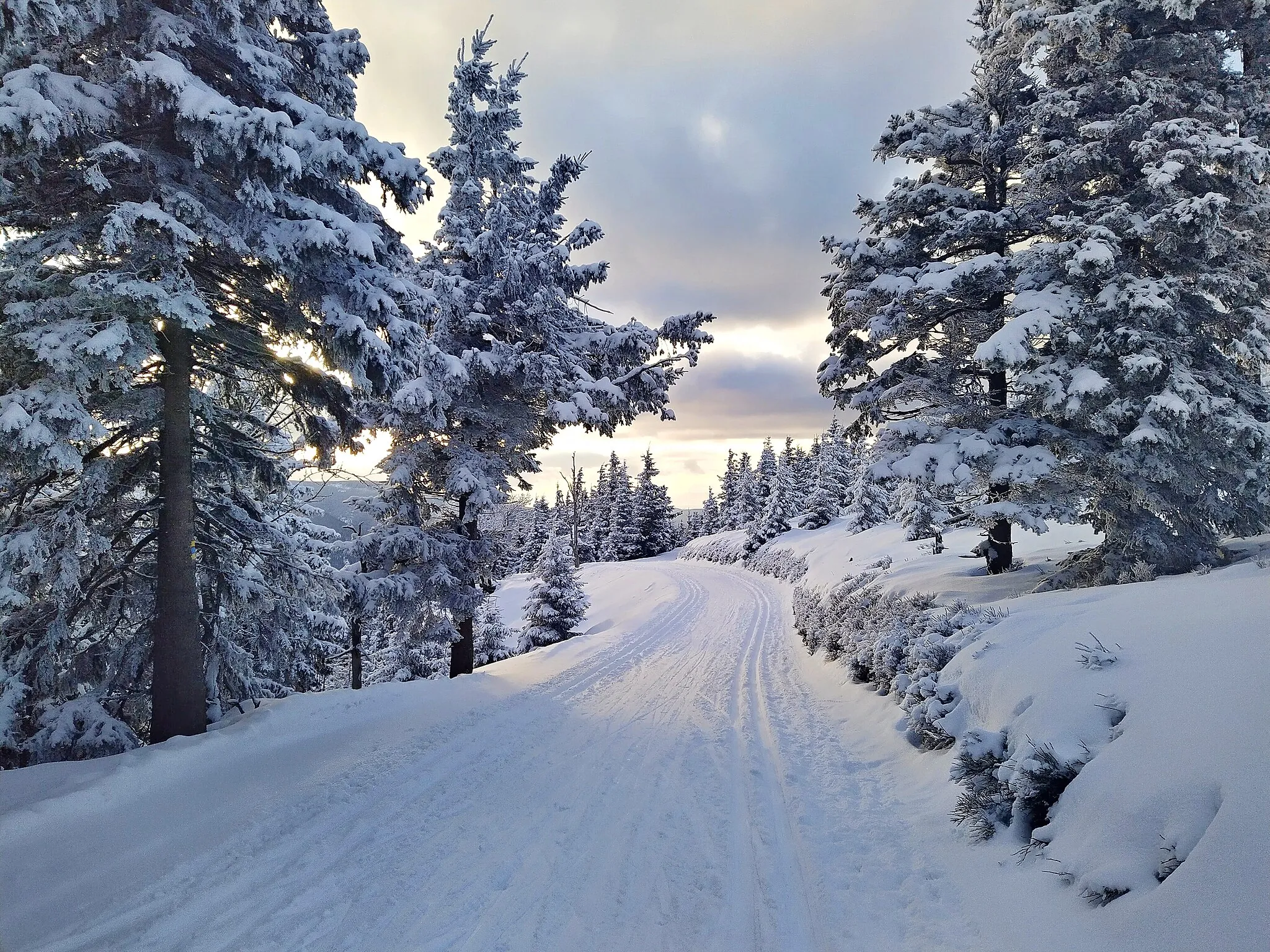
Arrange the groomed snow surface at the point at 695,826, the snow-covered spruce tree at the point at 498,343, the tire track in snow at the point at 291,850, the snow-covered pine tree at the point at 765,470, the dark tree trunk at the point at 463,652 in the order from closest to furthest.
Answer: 1. the groomed snow surface at the point at 695,826
2. the tire track in snow at the point at 291,850
3. the snow-covered spruce tree at the point at 498,343
4. the dark tree trunk at the point at 463,652
5. the snow-covered pine tree at the point at 765,470

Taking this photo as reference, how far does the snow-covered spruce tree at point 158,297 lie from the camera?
4809 mm

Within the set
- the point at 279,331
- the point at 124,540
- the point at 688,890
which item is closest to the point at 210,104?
the point at 279,331

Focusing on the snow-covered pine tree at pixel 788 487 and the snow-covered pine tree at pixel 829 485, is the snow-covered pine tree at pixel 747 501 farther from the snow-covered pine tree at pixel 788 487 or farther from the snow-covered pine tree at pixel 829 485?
the snow-covered pine tree at pixel 829 485

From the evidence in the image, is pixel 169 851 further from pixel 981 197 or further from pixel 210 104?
pixel 981 197

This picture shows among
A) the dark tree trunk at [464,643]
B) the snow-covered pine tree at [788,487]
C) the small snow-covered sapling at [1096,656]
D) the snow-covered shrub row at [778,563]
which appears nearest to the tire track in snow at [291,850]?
the dark tree trunk at [464,643]

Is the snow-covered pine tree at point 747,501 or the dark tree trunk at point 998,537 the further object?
the snow-covered pine tree at point 747,501

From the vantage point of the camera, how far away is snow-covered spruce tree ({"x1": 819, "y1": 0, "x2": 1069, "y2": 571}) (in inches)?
354

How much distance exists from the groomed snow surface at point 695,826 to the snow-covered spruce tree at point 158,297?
184 cm

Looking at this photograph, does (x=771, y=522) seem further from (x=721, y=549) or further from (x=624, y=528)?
(x=624, y=528)

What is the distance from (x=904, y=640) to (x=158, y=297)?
31.5 feet

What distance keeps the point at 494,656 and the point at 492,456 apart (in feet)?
35.8

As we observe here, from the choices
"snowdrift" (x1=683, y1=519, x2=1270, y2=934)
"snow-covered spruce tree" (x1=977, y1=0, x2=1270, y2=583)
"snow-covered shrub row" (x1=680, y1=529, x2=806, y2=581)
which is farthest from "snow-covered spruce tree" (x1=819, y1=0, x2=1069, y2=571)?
"snow-covered shrub row" (x1=680, y1=529, x2=806, y2=581)

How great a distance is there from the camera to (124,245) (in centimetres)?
507

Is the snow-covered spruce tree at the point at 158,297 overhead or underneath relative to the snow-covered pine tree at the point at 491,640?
overhead
